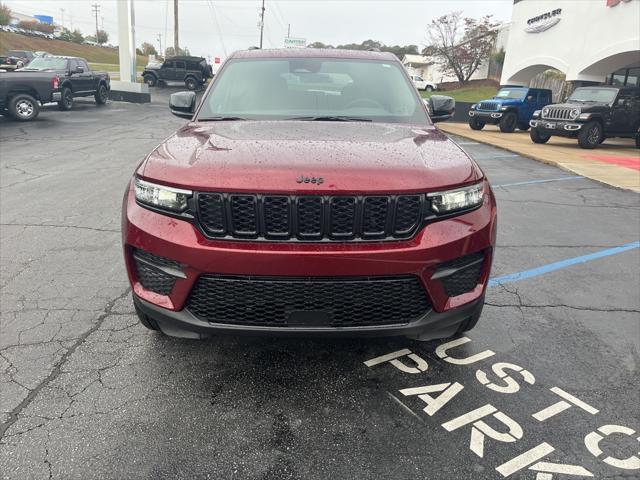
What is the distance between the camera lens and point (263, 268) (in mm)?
2248

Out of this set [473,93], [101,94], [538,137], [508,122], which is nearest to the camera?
[538,137]

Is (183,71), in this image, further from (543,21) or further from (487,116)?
(543,21)

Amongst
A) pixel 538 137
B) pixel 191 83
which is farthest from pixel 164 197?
pixel 191 83

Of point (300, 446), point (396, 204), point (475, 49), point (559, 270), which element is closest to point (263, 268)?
point (396, 204)

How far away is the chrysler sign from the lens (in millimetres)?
23891

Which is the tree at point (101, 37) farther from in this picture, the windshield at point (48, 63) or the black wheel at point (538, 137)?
the black wheel at point (538, 137)

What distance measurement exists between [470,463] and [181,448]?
4.35ft

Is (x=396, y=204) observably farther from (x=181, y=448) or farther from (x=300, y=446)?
(x=181, y=448)

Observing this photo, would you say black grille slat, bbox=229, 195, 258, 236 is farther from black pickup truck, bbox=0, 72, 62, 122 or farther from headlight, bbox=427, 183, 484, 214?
black pickup truck, bbox=0, 72, 62, 122

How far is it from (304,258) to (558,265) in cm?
355

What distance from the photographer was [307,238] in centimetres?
228

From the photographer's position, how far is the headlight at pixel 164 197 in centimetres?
236

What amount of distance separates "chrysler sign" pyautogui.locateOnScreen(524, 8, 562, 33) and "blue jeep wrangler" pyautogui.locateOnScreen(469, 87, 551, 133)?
550 cm

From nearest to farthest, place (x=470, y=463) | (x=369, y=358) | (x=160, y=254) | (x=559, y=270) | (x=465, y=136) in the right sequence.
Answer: (x=470, y=463)
(x=160, y=254)
(x=369, y=358)
(x=559, y=270)
(x=465, y=136)
